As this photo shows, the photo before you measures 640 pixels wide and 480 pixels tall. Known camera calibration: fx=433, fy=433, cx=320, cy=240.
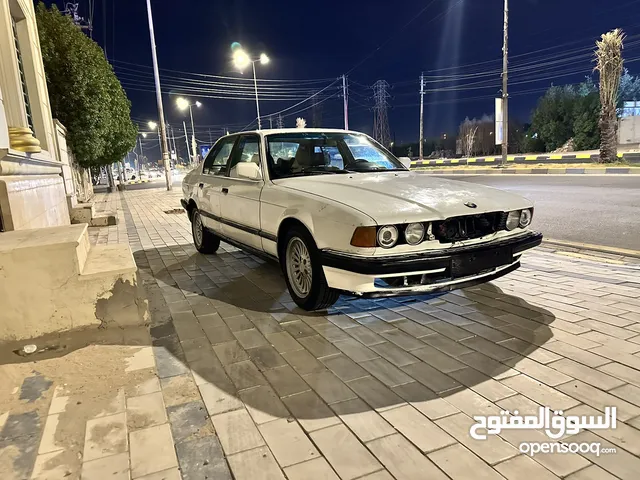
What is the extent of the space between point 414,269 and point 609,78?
22.5 meters

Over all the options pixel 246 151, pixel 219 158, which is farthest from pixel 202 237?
pixel 246 151

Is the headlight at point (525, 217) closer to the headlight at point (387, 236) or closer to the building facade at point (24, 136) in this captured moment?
the headlight at point (387, 236)

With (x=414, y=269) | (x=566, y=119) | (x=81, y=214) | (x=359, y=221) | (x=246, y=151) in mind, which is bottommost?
(x=414, y=269)

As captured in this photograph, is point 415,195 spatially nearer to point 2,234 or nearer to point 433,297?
point 433,297

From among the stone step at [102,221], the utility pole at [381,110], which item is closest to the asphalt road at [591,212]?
the stone step at [102,221]

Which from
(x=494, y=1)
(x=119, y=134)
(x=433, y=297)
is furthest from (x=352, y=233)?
(x=494, y=1)

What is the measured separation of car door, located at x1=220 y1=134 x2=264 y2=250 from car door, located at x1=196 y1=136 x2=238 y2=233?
0.17 m

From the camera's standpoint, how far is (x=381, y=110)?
175 ft

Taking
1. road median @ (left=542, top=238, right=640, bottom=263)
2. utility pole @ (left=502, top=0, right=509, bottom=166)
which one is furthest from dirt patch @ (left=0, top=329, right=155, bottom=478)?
utility pole @ (left=502, top=0, right=509, bottom=166)

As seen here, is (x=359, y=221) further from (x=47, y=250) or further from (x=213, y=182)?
(x=213, y=182)

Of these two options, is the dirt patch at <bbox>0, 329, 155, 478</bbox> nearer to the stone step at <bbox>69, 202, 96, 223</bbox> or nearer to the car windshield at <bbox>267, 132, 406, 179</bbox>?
the car windshield at <bbox>267, 132, 406, 179</bbox>

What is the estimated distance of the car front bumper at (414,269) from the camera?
10.1 ft

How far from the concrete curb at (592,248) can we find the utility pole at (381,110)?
155ft

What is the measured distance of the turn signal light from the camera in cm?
305
